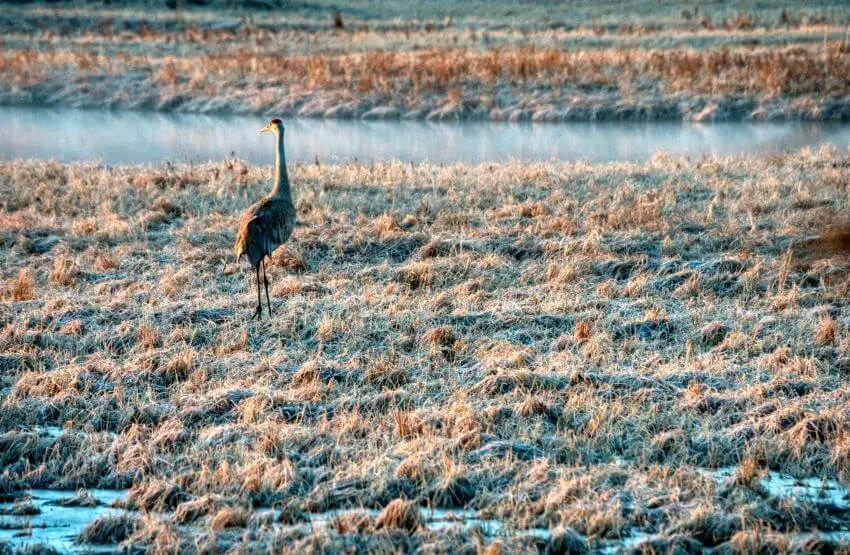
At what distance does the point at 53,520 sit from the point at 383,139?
15535mm

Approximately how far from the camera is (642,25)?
3444 cm

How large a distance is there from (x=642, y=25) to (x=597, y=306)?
27973 mm

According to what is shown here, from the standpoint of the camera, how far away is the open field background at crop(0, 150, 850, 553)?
17.5 ft

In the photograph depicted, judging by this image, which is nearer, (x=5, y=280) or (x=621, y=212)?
(x=5, y=280)

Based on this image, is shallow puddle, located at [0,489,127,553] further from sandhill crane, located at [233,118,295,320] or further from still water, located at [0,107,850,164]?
still water, located at [0,107,850,164]

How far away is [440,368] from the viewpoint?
7.33 m

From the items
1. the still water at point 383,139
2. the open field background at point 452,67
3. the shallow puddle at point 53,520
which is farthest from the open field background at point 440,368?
the open field background at point 452,67

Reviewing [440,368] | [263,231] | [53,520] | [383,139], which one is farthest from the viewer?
[383,139]

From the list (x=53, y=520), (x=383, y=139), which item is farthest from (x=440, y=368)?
(x=383, y=139)

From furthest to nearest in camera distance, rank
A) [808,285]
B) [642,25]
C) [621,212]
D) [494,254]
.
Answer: [642,25]
[621,212]
[494,254]
[808,285]

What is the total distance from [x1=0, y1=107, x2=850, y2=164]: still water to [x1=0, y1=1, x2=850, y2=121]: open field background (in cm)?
89

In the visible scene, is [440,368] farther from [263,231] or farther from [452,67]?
[452,67]

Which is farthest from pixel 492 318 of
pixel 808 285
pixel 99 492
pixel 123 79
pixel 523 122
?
pixel 123 79

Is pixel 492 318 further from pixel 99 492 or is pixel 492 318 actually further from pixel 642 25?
pixel 642 25
